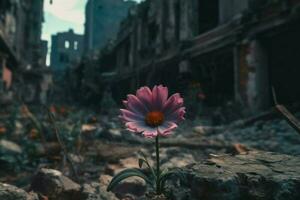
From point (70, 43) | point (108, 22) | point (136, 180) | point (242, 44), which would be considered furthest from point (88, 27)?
point (136, 180)

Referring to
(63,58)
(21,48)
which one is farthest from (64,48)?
(21,48)

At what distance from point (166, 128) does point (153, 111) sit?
0.55 feet

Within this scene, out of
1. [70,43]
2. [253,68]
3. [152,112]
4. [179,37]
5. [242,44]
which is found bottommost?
[152,112]

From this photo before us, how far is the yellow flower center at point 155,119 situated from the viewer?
5.41 feet

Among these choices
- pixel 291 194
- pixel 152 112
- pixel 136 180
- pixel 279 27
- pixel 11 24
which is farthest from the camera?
pixel 11 24

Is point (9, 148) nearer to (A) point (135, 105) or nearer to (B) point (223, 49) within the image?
(A) point (135, 105)

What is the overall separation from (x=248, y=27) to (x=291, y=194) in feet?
28.1

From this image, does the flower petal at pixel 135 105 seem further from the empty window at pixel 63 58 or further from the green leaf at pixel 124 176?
the empty window at pixel 63 58

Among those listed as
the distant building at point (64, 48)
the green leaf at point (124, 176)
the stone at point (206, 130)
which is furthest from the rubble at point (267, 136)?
the distant building at point (64, 48)

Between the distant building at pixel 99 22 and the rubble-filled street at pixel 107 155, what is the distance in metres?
31.1

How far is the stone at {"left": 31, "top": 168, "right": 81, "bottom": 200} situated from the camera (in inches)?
92.4

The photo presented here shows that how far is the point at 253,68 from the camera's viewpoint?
938cm

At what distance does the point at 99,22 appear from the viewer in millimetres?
38500

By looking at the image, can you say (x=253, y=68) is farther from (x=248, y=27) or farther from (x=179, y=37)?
(x=179, y=37)
